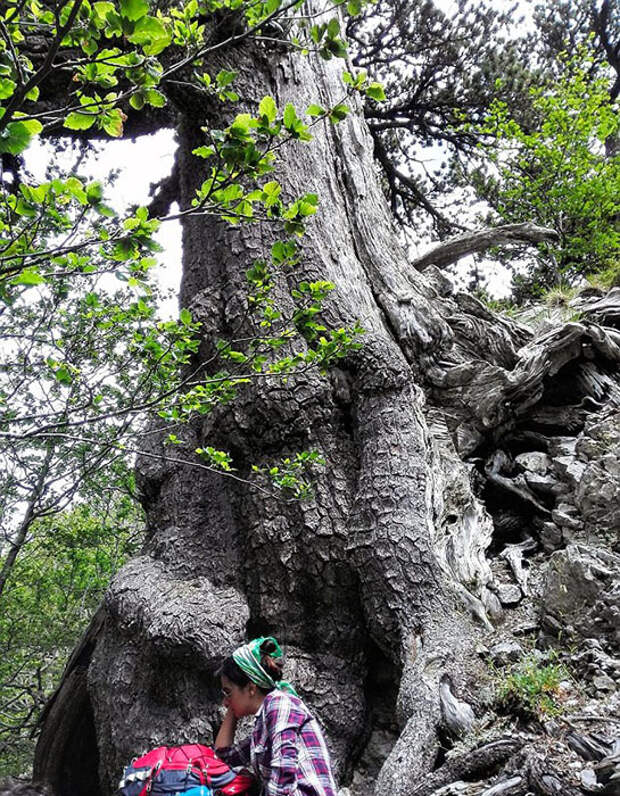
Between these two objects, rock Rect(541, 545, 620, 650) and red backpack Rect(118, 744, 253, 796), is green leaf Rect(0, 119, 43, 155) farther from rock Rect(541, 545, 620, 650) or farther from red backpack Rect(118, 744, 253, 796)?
rock Rect(541, 545, 620, 650)

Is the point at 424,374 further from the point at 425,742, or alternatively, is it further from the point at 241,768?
the point at 241,768

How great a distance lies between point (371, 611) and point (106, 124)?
2722mm

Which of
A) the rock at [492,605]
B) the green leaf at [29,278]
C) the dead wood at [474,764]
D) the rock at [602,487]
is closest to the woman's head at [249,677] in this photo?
the dead wood at [474,764]

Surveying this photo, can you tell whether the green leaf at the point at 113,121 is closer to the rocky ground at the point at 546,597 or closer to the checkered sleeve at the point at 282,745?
the checkered sleeve at the point at 282,745

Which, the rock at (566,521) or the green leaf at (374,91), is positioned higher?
the green leaf at (374,91)

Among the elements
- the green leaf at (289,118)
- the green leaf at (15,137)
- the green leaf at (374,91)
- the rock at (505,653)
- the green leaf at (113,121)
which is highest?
the green leaf at (374,91)

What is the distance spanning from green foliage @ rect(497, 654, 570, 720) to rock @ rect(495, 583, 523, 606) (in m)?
0.83

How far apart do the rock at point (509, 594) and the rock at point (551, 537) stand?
479 millimetres

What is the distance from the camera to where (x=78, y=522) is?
8.92 m

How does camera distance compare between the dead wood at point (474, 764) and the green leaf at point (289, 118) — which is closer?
the green leaf at point (289, 118)

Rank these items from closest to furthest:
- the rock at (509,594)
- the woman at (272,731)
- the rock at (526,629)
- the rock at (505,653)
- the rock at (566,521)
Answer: the woman at (272,731) → the rock at (505,653) → the rock at (526,629) → the rock at (509,594) → the rock at (566,521)

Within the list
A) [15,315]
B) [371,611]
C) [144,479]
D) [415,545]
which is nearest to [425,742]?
[371,611]

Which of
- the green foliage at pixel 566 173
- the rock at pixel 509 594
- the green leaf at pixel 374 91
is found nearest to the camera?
the green leaf at pixel 374 91

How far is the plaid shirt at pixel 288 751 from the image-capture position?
216cm
